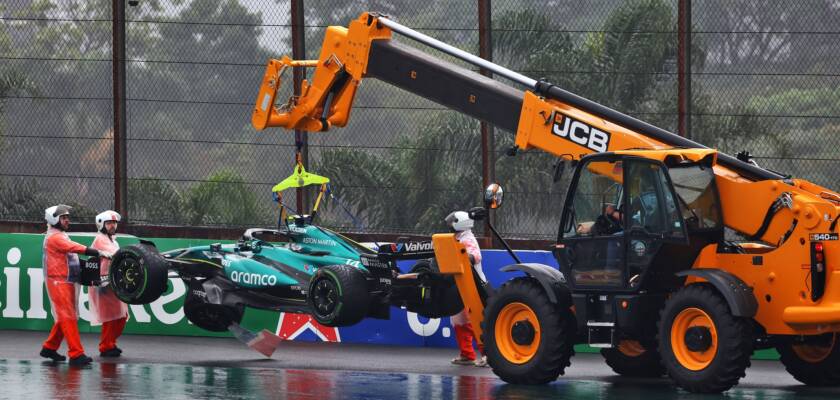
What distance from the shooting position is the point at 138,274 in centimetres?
1683

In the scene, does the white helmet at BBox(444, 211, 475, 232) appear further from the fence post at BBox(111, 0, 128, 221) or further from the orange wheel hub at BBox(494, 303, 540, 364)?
the fence post at BBox(111, 0, 128, 221)

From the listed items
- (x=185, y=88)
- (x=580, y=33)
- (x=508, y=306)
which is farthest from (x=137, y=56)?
(x=508, y=306)

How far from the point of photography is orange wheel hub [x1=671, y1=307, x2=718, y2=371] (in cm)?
1370

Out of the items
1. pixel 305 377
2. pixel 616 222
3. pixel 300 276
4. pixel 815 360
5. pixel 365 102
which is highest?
pixel 365 102

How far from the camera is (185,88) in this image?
21641 mm

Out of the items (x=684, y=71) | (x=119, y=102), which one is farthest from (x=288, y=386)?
(x=119, y=102)

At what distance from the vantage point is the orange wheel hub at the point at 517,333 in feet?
49.1

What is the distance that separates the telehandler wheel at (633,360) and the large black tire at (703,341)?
1975 millimetres

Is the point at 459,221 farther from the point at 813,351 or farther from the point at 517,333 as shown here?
the point at 813,351

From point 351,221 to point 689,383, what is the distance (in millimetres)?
8130

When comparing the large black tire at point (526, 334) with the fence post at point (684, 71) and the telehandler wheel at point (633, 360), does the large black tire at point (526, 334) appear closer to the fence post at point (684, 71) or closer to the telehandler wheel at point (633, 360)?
the telehandler wheel at point (633, 360)

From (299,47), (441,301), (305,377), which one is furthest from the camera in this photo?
(299,47)

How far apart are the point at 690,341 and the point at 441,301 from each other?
3.67 meters

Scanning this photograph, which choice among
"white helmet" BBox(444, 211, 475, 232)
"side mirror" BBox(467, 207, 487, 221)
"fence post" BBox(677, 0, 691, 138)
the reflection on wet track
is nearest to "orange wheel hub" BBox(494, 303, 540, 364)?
the reflection on wet track
